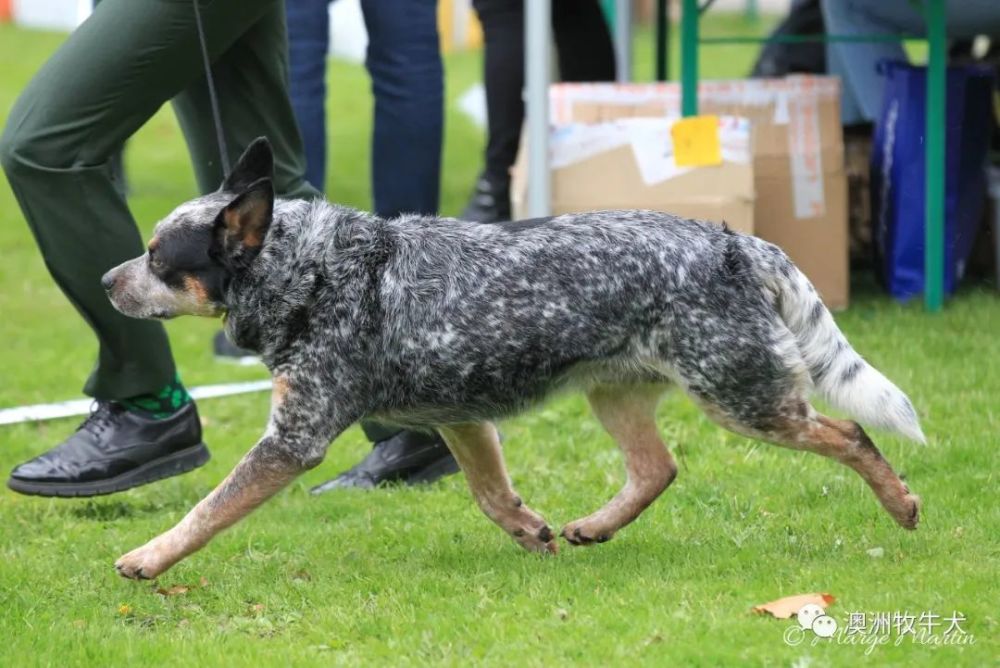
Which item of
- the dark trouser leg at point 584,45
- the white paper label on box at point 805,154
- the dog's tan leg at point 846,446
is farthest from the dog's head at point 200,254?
the dark trouser leg at point 584,45

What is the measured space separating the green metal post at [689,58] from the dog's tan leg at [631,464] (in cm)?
268

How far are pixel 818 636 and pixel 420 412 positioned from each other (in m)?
1.04

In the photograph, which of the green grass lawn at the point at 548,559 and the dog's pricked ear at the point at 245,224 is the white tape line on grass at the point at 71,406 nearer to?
the green grass lawn at the point at 548,559

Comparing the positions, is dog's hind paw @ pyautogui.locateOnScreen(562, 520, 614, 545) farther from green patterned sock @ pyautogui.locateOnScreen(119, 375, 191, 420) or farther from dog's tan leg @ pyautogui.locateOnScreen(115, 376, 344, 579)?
green patterned sock @ pyautogui.locateOnScreen(119, 375, 191, 420)

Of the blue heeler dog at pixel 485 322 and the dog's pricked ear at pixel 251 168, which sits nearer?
the blue heeler dog at pixel 485 322


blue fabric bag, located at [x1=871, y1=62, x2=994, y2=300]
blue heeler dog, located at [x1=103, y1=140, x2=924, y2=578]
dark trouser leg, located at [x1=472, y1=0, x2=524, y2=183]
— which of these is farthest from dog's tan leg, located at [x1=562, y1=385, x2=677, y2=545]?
dark trouser leg, located at [x1=472, y1=0, x2=524, y2=183]

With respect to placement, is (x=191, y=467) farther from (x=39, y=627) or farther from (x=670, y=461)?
(x=670, y=461)

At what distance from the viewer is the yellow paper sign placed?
6031 millimetres

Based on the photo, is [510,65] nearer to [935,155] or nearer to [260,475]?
[935,155]

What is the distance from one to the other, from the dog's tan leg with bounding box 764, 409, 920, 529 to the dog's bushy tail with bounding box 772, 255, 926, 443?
0.05 metres

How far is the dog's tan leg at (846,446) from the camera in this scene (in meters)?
3.49

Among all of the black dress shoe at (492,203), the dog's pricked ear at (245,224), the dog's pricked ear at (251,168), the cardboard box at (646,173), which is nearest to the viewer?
the dog's pricked ear at (245,224)

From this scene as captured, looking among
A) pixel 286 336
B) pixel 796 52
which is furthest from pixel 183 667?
pixel 796 52

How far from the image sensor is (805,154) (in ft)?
20.8
